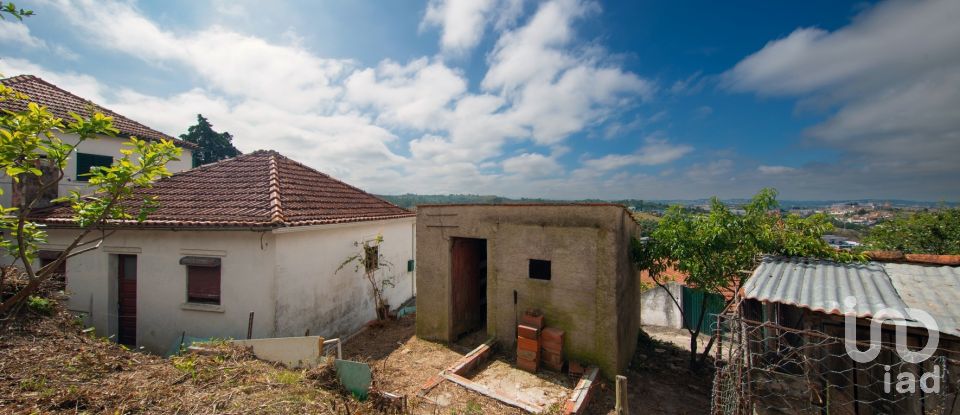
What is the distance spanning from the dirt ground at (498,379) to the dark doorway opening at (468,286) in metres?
0.54

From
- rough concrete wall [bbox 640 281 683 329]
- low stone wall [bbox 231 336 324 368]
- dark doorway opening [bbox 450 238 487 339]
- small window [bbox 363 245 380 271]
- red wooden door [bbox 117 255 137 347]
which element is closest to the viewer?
low stone wall [bbox 231 336 324 368]

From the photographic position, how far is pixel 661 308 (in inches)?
541

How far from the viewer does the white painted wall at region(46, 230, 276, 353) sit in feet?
26.2

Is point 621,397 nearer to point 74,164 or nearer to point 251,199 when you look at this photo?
point 251,199

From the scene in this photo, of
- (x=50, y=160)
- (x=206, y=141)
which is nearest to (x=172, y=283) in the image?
(x=50, y=160)

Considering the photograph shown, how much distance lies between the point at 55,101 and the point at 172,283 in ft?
29.1

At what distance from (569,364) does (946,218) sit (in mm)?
16411

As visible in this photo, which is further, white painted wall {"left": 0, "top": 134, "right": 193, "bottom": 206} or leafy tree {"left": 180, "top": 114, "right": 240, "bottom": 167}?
leafy tree {"left": 180, "top": 114, "right": 240, "bottom": 167}

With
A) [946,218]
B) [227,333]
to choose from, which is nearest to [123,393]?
[227,333]

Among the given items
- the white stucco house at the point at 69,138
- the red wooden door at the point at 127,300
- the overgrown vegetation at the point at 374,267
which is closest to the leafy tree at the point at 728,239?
the overgrown vegetation at the point at 374,267

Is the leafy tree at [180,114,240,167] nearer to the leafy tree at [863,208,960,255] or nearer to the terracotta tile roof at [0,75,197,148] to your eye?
the terracotta tile roof at [0,75,197,148]

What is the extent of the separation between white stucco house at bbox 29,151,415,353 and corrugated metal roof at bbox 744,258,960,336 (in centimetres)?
900

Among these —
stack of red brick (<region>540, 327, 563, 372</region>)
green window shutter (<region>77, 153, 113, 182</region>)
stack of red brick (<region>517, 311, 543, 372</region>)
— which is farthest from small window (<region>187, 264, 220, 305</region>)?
stack of red brick (<region>540, 327, 563, 372</region>)

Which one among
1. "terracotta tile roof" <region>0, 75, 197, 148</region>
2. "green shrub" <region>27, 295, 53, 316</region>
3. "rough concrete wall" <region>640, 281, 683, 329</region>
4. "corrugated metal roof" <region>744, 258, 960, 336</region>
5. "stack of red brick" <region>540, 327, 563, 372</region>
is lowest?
"rough concrete wall" <region>640, 281, 683, 329</region>
